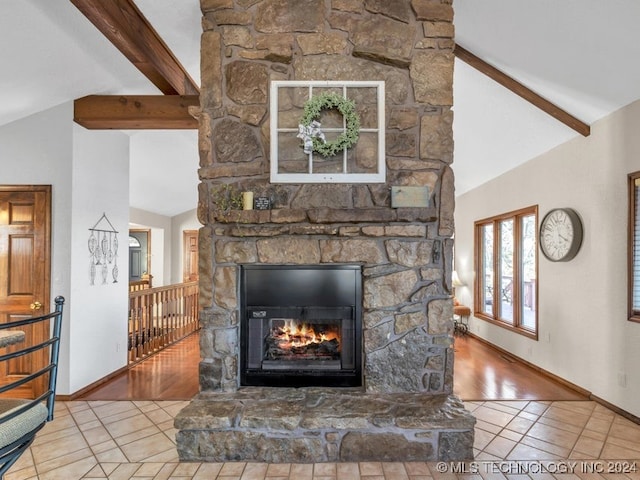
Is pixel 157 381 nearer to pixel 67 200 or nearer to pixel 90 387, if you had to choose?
pixel 90 387

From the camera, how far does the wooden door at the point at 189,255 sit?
28.0 ft

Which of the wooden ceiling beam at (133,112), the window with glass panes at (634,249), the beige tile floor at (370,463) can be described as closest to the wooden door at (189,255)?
the wooden ceiling beam at (133,112)

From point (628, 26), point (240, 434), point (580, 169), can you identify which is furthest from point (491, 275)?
point (240, 434)

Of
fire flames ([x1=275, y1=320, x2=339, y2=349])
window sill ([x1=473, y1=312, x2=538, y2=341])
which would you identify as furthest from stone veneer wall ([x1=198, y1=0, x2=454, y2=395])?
window sill ([x1=473, y1=312, x2=538, y2=341])

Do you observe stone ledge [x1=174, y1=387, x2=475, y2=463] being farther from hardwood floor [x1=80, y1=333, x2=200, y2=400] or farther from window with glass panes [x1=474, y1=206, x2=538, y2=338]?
window with glass panes [x1=474, y1=206, x2=538, y2=338]

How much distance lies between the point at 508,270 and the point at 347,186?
3.72 m

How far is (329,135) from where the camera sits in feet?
8.81

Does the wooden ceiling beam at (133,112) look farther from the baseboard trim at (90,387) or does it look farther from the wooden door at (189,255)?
the wooden door at (189,255)

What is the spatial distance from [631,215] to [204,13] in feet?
12.3

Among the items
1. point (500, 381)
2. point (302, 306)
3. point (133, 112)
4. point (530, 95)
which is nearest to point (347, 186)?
point (302, 306)

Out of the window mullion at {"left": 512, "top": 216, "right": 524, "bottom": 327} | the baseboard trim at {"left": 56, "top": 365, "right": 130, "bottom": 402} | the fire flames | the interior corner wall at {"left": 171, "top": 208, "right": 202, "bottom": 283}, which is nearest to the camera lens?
the fire flames

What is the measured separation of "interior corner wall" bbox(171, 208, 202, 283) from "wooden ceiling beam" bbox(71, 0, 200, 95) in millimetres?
5106

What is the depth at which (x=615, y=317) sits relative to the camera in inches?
123

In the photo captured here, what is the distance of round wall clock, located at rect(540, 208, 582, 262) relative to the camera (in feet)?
11.8
